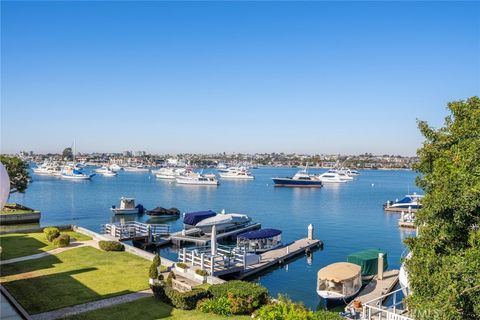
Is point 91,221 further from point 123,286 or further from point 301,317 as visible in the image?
point 301,317

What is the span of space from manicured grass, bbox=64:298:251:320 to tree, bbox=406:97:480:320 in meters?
8.87

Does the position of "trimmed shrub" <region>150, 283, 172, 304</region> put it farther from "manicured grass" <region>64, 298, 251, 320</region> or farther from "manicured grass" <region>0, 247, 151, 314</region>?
"manicured grass" <region>0, 247, 151, 314</region>

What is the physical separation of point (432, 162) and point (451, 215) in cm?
262

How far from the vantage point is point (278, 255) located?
35.1 metres

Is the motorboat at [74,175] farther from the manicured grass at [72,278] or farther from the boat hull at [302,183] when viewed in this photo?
the manicured grass at [72,278]

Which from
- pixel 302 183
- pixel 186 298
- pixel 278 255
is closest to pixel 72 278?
pixel 186 298

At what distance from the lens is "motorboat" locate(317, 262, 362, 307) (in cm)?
2455

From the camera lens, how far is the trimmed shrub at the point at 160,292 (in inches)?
743

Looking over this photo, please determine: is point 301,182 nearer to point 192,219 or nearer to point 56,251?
point 192,219

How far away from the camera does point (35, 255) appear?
89.9 ft

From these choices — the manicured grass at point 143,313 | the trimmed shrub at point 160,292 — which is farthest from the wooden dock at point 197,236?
the manicured grass at point 143,313

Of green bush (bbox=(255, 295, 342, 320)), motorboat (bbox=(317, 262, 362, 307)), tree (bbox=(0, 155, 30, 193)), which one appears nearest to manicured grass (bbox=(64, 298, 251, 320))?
green bush (bbox=(255, 295, 342, 320))

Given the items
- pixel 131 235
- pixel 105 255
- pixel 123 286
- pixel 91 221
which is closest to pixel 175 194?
pixel 91 221

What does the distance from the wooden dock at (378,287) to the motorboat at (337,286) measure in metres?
0.70
